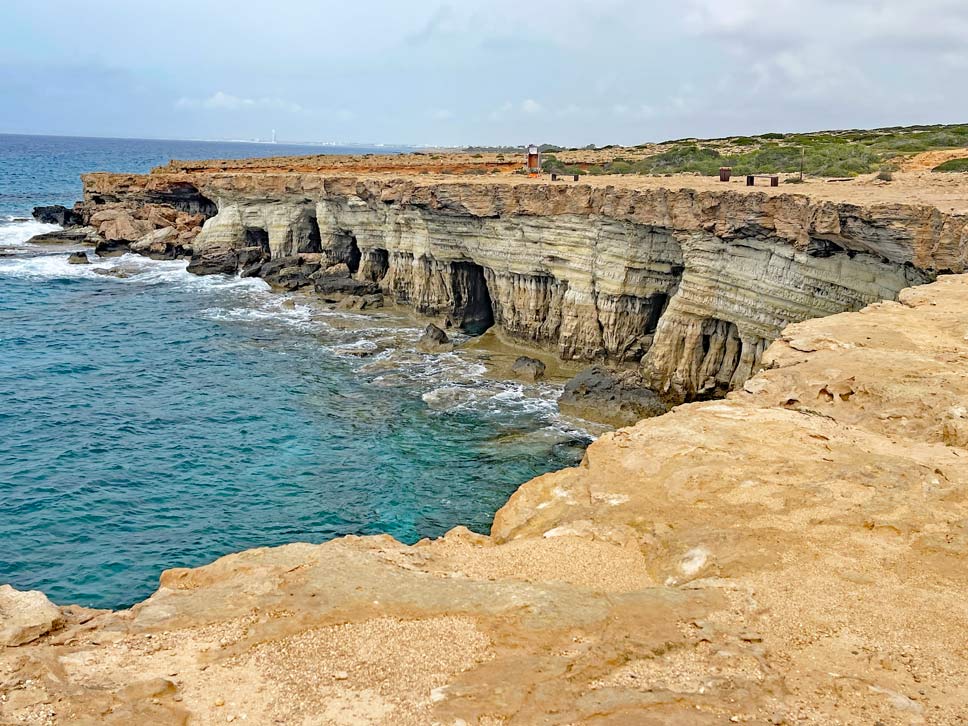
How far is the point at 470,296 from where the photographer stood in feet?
140

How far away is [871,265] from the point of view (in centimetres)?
2441

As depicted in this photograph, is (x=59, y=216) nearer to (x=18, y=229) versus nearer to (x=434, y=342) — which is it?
(x=18, y=229)

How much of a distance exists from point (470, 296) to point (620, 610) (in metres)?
34.2

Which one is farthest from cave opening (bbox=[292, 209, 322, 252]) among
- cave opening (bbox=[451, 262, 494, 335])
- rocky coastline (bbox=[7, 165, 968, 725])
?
rocky coastline (bbox=[7, 165, 968, 725])

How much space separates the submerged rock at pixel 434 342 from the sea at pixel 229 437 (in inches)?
21.6

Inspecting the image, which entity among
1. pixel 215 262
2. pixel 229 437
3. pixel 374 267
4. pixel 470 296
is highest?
pixel 374 267

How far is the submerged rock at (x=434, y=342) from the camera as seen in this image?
37469 mm

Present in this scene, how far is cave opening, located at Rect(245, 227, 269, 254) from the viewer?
57.8 meters

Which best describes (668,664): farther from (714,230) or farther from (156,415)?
(156,415)

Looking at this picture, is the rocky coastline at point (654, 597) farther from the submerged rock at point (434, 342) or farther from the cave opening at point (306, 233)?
the cave opening at point (306, 233)

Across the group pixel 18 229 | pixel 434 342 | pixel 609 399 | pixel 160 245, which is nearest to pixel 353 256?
pixel 434 342

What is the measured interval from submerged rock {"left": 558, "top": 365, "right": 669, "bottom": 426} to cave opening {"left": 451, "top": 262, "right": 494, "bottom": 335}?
1292 centimetres

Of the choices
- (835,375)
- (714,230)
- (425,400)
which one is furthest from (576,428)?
(835,375)

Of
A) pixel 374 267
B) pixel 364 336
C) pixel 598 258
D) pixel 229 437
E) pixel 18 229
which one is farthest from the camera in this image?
pixel 18 229
